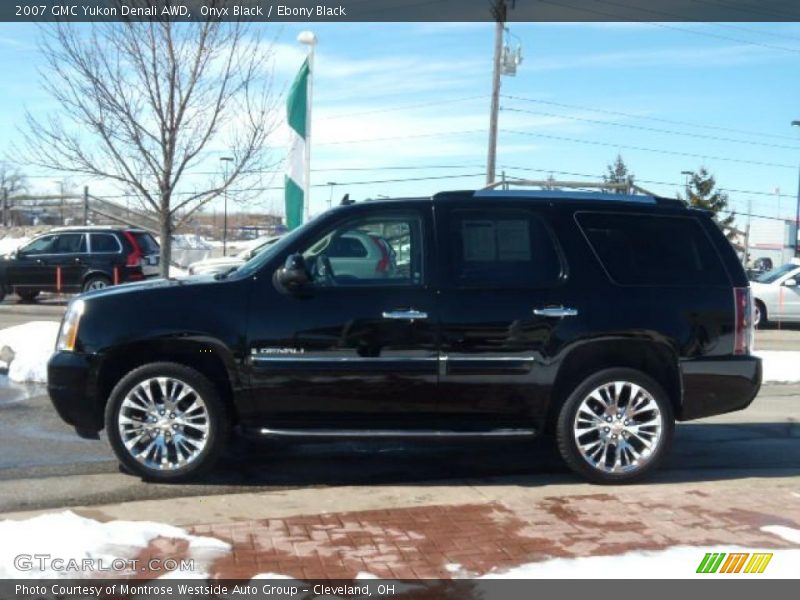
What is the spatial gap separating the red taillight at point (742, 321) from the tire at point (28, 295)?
19621 mm

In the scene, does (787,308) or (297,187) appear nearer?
(297,187)

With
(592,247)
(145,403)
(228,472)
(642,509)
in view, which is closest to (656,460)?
(642,509)

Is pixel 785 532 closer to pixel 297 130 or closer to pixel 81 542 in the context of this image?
pixel 81 542

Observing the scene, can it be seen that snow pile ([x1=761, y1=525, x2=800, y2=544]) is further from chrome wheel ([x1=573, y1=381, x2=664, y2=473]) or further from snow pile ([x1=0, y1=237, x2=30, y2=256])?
snow pile ([x1=0, y1=237, x2=30, y2=256])

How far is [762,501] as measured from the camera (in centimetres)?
589

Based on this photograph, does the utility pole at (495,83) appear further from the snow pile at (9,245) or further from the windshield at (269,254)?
the windshield at (269,254)

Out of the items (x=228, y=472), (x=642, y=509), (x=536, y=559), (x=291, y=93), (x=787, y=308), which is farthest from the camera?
(x=787, y=308)

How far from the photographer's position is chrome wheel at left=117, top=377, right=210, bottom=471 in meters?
6.04

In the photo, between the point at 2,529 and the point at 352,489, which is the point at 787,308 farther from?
the point at 2,529

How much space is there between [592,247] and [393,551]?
2.70 meters

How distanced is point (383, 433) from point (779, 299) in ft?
55.9

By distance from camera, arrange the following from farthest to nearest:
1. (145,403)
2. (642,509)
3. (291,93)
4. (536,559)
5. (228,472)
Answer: (291,93) < (228,472) < (145,403) < (642,509) < (536,559)

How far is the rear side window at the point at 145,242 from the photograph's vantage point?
21641 mm

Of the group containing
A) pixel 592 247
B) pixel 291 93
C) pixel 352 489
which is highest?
pixel 291 93
